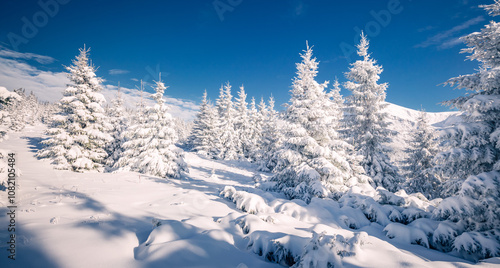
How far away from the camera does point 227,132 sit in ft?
127

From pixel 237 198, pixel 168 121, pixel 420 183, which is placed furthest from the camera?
pixel 420 183

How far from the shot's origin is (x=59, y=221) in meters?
4.80

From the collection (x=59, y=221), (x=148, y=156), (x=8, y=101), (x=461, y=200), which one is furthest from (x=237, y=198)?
(x=148, y=156)

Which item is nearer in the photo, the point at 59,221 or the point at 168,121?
the point at 59,221

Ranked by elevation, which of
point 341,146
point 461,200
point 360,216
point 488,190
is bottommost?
point 360,216

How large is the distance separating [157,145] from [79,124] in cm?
653

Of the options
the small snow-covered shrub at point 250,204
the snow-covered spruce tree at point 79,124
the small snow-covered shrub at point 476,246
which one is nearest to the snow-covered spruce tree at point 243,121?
the snow-covered spruce tree at point 79,124

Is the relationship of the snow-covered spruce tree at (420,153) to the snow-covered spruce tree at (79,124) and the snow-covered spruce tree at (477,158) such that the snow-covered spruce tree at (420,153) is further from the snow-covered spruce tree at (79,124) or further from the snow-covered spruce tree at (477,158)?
the snow-covered spruce tree at (79,124)

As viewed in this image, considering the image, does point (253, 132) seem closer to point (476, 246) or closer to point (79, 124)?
point (79, 124)

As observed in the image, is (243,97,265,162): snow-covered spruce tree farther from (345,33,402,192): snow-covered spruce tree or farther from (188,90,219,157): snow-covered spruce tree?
(345,33,402,192): snow-covered spruce tree

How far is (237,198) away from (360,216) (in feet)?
16.1

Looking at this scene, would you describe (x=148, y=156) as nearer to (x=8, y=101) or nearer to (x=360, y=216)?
(x=8, y=101)

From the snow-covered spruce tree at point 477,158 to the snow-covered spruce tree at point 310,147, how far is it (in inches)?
A: 220

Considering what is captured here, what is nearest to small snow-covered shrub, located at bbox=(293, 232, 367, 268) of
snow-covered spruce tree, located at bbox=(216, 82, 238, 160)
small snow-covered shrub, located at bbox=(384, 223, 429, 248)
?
small snow-covered shrub, located at bbox=(384, 223, 429, 248)
